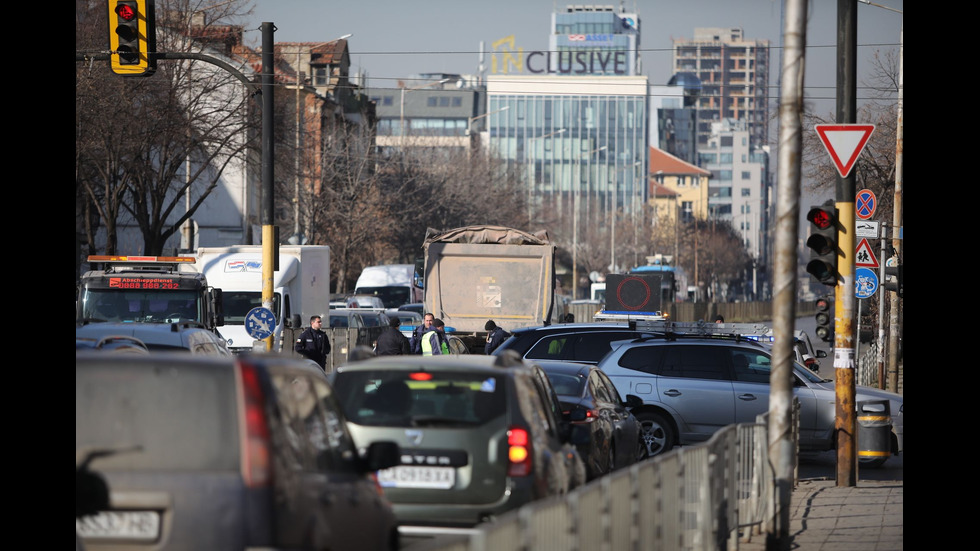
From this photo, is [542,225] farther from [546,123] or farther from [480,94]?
[480,94]

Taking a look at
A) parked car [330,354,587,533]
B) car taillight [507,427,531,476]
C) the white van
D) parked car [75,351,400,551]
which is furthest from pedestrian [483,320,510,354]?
the white van

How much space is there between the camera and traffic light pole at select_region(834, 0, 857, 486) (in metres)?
14.1

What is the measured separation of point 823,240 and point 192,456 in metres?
9.29

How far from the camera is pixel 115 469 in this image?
5.14 meters

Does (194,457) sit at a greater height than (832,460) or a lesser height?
greater

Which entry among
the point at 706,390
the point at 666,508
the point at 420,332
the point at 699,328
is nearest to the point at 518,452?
the point at 666,508

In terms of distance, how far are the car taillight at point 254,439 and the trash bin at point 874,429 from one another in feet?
37.1

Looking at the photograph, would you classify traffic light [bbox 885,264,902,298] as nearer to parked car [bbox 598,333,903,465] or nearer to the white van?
parked car [bbox 598,333,903,465]

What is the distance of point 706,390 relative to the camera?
679 inches

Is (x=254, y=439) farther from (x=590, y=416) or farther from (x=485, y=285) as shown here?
(x=485, y=285)

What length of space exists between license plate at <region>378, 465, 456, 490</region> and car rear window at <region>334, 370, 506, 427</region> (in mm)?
306

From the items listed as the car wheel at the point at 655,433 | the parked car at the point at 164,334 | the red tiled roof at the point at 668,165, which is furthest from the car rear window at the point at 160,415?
the red tiled roof at the point at 668,165

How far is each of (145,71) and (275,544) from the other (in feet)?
43.6
